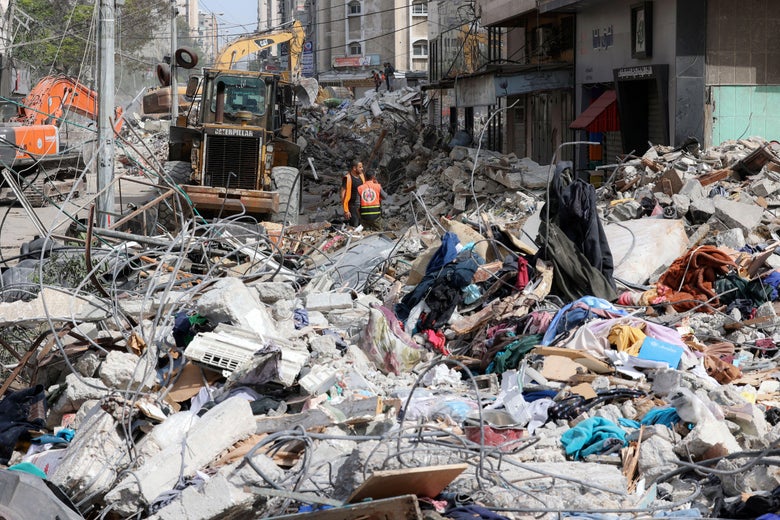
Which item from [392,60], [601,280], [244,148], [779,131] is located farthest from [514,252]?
[392,60]

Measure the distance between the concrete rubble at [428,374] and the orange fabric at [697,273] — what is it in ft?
0.08

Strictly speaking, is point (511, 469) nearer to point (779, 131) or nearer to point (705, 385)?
point (705, 385)

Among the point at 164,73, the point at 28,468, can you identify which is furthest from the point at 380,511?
the point at 164,73

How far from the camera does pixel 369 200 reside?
627 inches

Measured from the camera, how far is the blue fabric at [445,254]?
9875mm

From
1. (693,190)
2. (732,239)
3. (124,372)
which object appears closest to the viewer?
(124,372)

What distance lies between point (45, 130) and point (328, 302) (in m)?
14.0

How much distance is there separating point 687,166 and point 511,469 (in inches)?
404

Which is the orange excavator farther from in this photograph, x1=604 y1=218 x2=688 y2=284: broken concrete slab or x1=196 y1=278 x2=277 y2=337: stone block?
x1=196 y1=278 x2=277 y2=337: stone block

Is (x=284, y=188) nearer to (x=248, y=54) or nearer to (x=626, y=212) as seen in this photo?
(x=626, y=212)

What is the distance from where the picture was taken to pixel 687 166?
14.8m

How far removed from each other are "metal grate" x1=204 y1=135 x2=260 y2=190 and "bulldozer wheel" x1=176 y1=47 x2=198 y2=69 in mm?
1272

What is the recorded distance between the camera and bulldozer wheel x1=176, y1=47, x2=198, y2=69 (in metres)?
15.3

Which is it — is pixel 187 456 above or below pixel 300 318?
below
